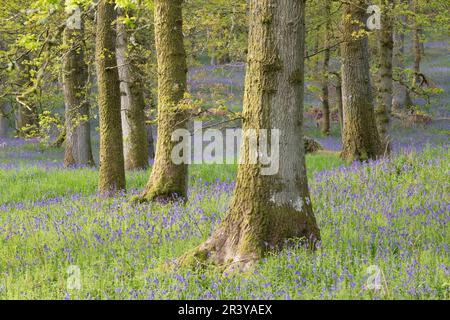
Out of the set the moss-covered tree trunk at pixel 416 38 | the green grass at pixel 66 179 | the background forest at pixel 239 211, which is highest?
the moss-covered tree trunk at pixel 416 38

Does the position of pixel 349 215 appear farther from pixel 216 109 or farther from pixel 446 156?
pixel 446 156

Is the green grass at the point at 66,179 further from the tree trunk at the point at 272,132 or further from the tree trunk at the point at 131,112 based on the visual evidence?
the tree trunk at the point at 272,132

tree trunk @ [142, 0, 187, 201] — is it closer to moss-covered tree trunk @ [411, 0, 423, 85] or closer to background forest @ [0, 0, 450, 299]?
background forest @ [0, 0, 450, 299]

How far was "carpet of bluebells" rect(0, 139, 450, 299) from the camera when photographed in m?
4.72

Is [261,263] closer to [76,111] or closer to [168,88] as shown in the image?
[168,88]

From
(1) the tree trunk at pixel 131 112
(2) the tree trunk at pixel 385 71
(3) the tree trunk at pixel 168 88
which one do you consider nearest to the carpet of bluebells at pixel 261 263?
(3) the tree trunk at pixel 168 88

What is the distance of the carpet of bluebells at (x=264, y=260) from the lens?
4719mm

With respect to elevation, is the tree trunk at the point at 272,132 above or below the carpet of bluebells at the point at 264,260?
above

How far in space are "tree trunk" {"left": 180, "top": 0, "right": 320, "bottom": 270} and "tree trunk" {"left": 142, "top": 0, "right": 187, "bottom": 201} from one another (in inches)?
139

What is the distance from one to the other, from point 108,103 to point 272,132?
5.34 m

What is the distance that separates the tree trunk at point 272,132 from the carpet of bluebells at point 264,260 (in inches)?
9.5

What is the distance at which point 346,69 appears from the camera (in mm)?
12391

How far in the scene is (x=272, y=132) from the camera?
552 cm

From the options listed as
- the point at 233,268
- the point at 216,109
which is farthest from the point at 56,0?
the point at 233,268
